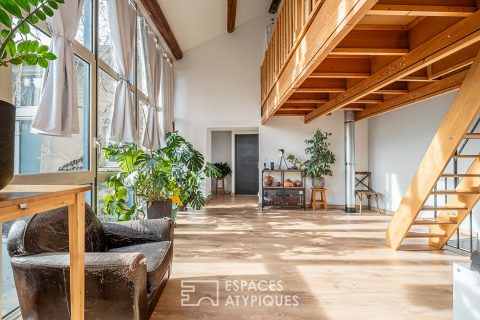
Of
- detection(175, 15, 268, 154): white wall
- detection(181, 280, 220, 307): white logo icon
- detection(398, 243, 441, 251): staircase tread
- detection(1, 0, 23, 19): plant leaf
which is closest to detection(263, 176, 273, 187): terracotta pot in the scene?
detection(175, 15, 268, 154): white wall

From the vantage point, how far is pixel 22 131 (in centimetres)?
197

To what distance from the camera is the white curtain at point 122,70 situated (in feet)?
10.2

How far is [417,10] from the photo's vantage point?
5.24ft

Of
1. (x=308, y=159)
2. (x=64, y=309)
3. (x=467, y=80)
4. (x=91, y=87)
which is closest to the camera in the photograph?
(x=64, y=309)

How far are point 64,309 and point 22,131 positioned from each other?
1.37 metres

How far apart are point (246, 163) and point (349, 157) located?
331cm

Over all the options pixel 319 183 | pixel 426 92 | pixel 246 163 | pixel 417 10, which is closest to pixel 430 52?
pixel 417 10

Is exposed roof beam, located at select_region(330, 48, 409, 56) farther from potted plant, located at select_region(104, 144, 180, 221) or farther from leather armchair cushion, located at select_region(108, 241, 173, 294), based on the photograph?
potted plant, located at select_region(104, 144, 180, 221)

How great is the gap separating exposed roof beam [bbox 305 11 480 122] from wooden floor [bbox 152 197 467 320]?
1.94 metres

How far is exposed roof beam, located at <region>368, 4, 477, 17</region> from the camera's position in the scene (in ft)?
5.12

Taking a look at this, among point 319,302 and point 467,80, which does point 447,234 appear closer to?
point 467,80

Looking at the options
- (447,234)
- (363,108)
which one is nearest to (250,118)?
(363,108)

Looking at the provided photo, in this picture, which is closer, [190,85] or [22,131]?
[22,131]

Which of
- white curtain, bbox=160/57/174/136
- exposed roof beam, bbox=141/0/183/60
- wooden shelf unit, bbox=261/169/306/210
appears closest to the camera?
exposed roof beam, bbox=141/0/183/60
